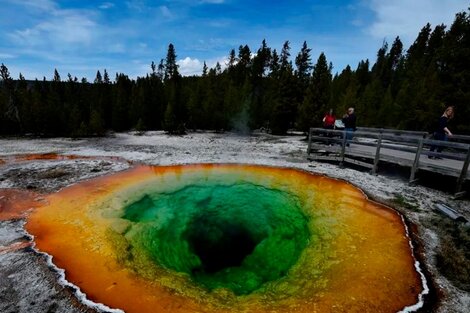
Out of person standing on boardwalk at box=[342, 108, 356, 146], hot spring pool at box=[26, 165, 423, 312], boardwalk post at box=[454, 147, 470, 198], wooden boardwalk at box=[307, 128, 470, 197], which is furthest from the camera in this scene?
person standing on boardwalk at box=[342, 108, 356, 146]

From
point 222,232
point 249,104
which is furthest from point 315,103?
point 222,232

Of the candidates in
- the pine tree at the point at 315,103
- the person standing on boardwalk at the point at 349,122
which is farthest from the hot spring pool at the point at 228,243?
the pine tree at the point at 315,103

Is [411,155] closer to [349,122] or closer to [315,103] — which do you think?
[349,122]

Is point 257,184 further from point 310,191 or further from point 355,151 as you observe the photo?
point 355,151

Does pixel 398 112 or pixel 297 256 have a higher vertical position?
pixel 398 112

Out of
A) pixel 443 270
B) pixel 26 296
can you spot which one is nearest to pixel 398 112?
pixel 443 270

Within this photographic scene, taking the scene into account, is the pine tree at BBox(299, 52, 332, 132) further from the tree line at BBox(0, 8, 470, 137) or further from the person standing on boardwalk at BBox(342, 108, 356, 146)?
the person standing on boardwalk at BBox(342, 108, 356, 146)

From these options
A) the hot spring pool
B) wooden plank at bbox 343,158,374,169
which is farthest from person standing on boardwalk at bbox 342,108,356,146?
the hot spring pool
